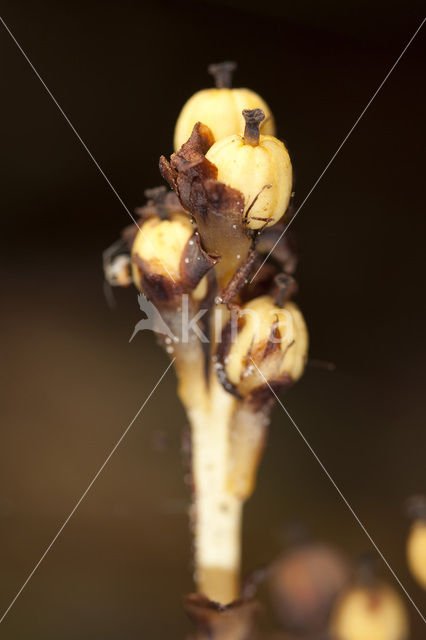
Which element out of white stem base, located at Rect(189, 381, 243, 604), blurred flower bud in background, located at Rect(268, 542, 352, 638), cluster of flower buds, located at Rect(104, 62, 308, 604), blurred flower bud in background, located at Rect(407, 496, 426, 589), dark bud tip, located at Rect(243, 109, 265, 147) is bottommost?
blurred flower bud in background, located at Rect(268, 542, 352, 638)

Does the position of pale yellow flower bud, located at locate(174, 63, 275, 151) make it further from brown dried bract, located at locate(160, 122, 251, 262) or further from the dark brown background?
the dark brown background

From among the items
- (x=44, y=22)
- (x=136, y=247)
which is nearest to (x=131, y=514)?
(x=136, y=247)

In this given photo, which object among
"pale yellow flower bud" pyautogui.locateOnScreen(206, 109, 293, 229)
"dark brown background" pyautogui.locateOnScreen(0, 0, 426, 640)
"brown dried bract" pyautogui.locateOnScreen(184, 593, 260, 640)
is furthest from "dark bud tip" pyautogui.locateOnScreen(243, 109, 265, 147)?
"dark brown background" pyautogui.locateOnScreen(0, 0, 426, 640)

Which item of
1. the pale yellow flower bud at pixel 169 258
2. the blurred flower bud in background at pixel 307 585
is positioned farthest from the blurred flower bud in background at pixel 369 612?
the pale yellow flower bud at pixel 169 258

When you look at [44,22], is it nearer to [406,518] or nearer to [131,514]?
[131,514]

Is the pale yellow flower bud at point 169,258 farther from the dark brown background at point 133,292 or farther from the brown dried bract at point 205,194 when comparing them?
the dark brown background at point 133,292

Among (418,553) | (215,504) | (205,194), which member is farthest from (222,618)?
(205,194)
